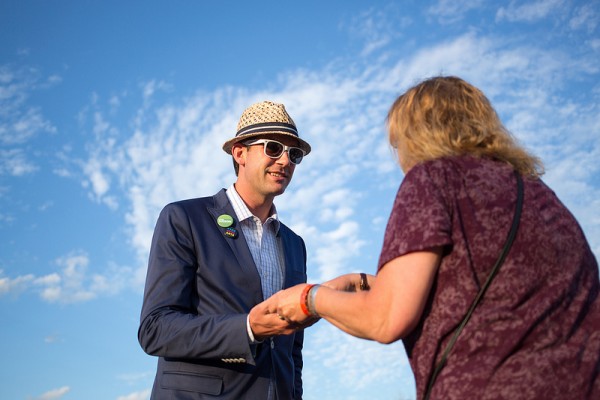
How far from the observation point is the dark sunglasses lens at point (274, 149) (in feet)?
19.1

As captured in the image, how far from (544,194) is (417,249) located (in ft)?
2.44

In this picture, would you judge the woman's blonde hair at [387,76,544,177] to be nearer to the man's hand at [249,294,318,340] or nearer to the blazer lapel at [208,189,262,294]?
the man's hand at [249,294,318,340]

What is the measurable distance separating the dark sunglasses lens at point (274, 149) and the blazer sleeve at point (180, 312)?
3.43 ft

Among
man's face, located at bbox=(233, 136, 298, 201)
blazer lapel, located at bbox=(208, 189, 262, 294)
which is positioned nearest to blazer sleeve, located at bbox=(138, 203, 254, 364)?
blazer lapel, located at bbox=(208, 189, 262, 294)

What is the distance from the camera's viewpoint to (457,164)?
2975 millimetres

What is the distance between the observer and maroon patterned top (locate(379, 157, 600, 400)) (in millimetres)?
2660

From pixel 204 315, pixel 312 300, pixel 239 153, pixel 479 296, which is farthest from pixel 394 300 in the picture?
pixel 239 153

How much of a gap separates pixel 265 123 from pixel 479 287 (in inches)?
133

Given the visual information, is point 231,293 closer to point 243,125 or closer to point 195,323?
point 195,323

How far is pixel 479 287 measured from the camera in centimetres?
277

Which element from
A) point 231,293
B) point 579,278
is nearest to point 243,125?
point 231,293

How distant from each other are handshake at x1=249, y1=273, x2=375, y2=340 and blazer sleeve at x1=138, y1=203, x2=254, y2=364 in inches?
8.4

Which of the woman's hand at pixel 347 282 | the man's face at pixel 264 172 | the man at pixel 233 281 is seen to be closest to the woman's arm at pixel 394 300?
the man at pixel 233 281

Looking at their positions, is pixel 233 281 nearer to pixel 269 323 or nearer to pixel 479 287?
pixel 269 323
